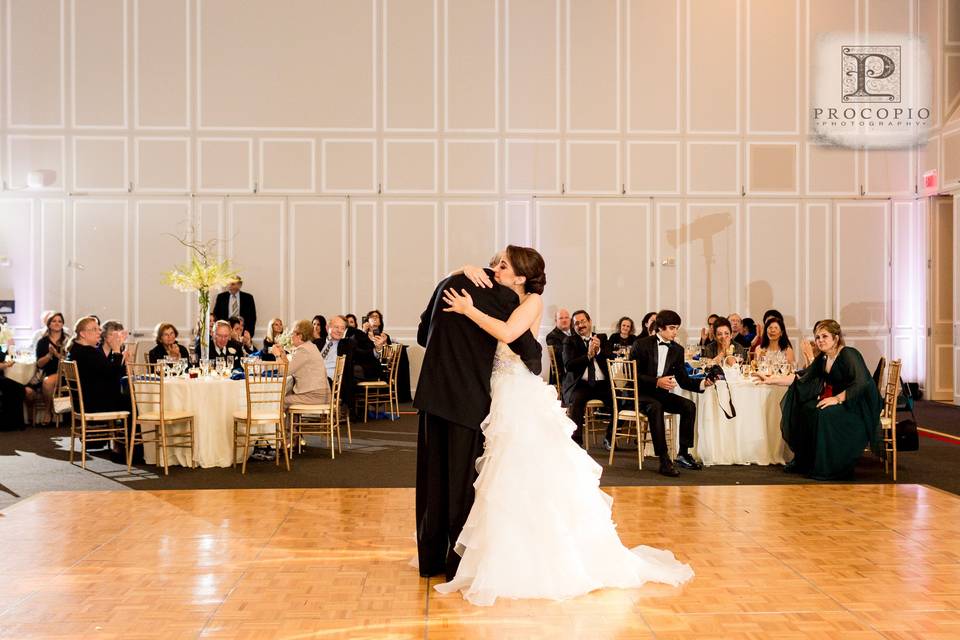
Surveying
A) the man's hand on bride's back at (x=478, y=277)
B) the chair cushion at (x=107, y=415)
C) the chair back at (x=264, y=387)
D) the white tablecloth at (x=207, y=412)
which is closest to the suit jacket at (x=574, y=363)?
the chair back at (x=264, y=387)

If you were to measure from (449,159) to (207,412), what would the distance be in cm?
635

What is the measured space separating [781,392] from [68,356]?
245 inches

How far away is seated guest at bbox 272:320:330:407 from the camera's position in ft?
25.7

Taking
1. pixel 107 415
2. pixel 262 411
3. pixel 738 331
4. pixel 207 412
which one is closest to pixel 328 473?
pixel 262 411

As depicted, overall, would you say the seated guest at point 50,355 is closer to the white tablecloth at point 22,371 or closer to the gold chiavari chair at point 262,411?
the white tablecloth at point 22,371

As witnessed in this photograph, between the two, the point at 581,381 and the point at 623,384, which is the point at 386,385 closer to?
the point at 581,381

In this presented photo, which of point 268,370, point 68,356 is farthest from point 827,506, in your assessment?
point 68,356

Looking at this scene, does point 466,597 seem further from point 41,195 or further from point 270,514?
point 41,195

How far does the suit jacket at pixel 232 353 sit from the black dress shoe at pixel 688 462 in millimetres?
4026

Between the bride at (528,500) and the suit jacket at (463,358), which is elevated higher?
the suit jacket at (463,358)

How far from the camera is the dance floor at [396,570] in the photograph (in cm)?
358

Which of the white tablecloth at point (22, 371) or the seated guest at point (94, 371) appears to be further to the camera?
the white tablecloth at point (22, 371)

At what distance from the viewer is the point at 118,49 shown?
12508 mm

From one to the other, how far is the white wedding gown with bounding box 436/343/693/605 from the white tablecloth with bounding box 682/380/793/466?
3492 mm
